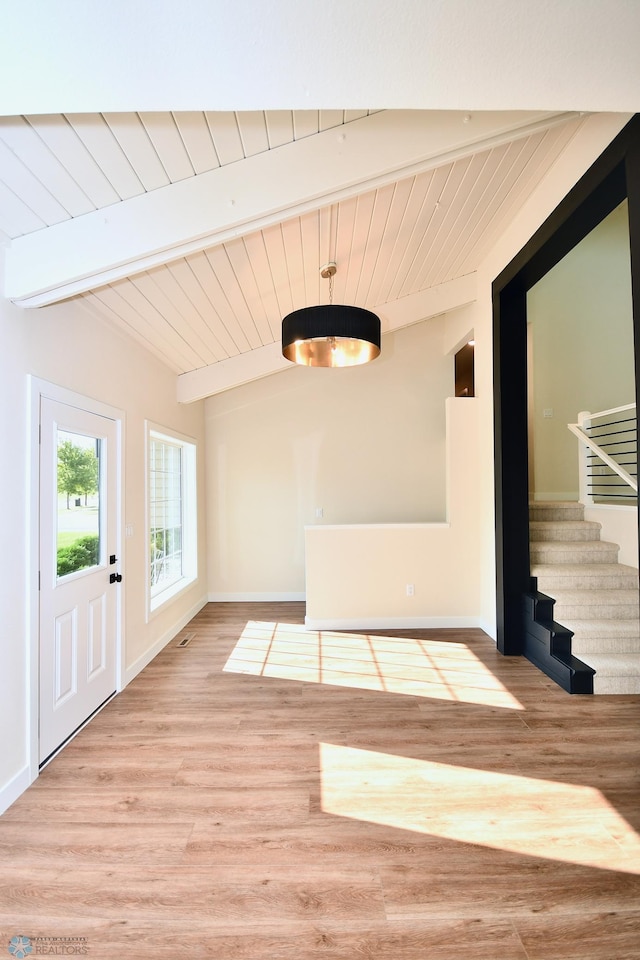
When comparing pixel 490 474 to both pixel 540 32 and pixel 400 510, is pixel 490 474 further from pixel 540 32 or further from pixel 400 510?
pixel 540 32

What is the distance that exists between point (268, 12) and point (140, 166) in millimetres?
1190

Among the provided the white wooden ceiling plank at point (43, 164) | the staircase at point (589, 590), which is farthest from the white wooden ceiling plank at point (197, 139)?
the staircase at point (589, 590)

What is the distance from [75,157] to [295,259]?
171 cm

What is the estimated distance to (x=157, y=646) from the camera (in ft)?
14.4

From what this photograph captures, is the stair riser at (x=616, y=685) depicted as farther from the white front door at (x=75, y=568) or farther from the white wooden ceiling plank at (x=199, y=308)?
the white wooden ceiling plank at (x=199, y=308)

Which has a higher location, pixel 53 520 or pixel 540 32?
pixel 540 32

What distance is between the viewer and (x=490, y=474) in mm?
4469

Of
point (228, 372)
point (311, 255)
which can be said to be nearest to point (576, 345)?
point (311, 255)

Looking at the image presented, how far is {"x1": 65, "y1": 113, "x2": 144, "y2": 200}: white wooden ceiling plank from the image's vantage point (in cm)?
189

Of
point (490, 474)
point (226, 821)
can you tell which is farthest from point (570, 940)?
point (490, 474)

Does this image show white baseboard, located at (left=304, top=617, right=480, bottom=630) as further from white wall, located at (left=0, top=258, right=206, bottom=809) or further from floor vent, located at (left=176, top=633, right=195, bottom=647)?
white wall, located at (left=0, top=258, right=206, bottom=809)

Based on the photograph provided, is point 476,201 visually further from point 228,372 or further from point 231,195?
point 228,372

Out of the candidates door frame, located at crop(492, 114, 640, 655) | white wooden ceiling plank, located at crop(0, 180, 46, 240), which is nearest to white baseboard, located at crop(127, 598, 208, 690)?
white wooden ceiling plank, located at crop(0, 180, 46, 240)

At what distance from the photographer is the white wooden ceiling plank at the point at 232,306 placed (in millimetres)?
3168
